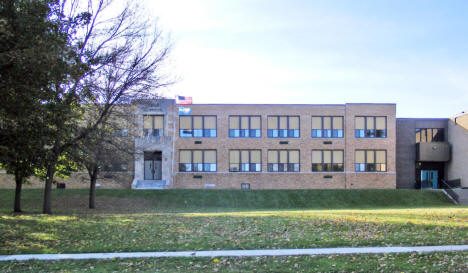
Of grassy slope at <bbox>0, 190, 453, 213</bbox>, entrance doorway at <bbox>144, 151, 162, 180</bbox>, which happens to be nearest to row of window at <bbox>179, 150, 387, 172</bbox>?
entrance doorway at <bbox>144, 151, 162, 180</bbox>

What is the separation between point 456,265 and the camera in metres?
9.62

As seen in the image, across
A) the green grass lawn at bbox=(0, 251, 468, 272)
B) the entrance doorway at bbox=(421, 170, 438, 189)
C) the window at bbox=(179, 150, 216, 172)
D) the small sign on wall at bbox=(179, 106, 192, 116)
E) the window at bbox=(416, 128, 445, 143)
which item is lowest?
the green grass lawn at bbox=(0, 251, 468, 272)

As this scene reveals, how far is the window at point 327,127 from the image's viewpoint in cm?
4806

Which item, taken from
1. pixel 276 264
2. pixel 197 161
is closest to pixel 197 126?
pixel 197 161

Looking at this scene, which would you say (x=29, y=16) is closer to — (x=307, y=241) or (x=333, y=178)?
(x=307, y=241)

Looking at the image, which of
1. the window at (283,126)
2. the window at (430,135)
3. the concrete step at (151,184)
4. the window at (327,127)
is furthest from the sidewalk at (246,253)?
the window at (430,135)

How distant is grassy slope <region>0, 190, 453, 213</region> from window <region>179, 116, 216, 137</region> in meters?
8.45

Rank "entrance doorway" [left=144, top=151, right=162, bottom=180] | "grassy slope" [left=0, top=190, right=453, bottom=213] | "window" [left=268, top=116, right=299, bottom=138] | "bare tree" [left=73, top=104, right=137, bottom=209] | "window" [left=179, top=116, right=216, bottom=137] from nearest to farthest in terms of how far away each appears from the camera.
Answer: "bare tree" [left=73, top=104, right=137, bottom=209], "grassy slope" [left=0, top=190, right=453, bottom=213], "entrance doorway" [left=144, top=151, right=162, bottom=180], "window" [left=179, top=116, right=216, bottom=137], "window" [left=268, top=116, right=299, bottom=138]

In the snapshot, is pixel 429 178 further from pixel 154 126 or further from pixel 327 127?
pixel 154 126

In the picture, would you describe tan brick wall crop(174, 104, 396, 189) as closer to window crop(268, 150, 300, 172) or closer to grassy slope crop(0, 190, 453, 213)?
window crop(268, 150, 300, 172)

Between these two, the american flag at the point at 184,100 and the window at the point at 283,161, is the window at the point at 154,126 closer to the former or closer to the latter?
the american flag at the point at 184,100

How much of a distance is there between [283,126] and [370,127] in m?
9.28

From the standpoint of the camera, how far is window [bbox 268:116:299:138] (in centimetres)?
4800

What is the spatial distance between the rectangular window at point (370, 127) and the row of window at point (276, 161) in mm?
1918
